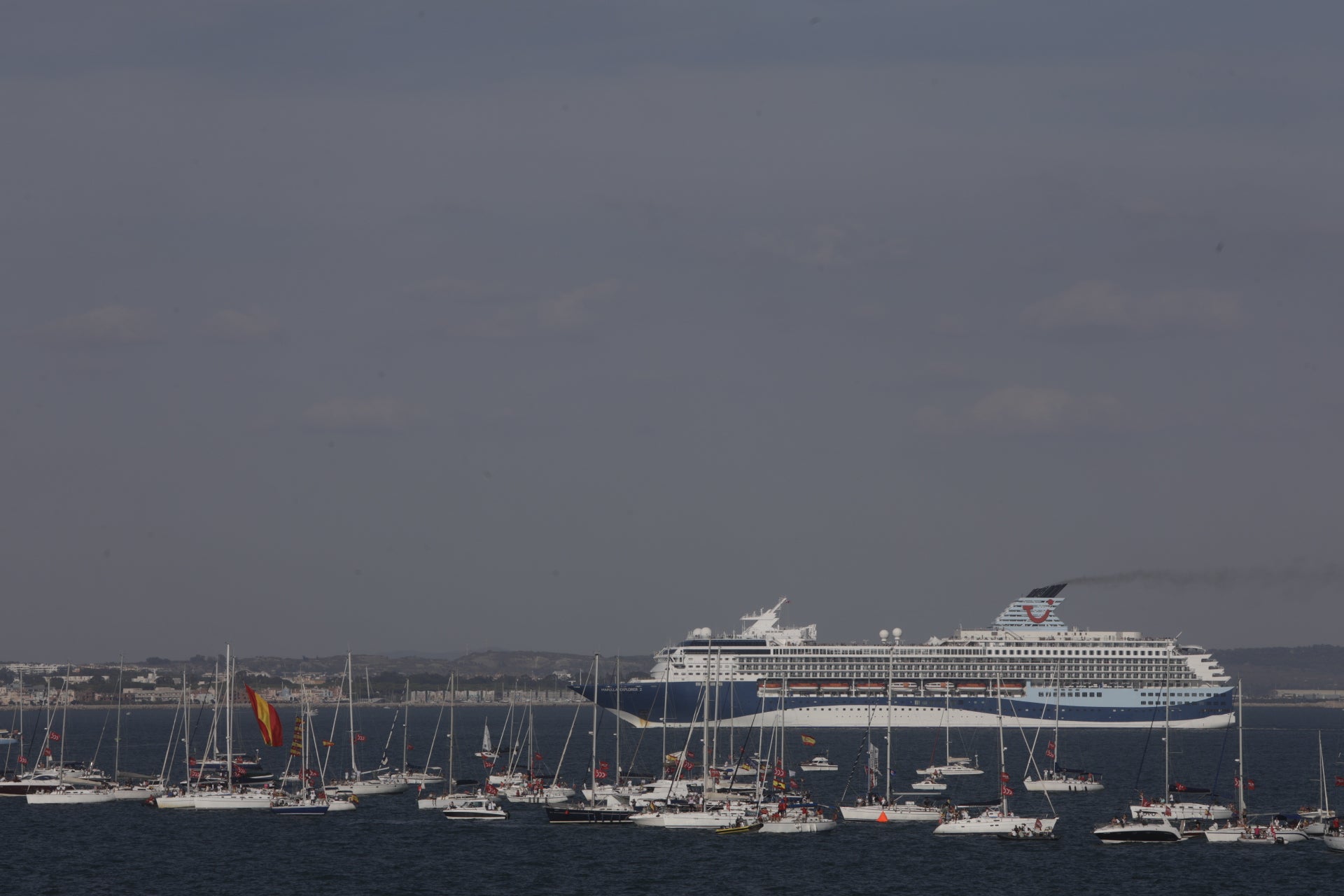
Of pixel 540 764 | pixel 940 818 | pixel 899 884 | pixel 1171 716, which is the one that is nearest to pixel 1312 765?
pixel 1171 716

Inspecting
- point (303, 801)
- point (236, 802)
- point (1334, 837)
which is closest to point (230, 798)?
point (236, 802)

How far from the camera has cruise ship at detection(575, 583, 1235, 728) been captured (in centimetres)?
14300

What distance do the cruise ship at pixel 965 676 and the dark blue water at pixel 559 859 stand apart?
194 feet

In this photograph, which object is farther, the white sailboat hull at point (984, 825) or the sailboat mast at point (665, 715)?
the sailboat mast at point (665, 715)

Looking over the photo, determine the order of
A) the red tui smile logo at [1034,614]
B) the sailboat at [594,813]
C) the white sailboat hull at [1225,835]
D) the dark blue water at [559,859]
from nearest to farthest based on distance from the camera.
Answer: the dark blue water at [559,859] → the white sailboat hull at [1225,835] → the sailboat at [594,813] → the red tui smile logo at [1034,614]

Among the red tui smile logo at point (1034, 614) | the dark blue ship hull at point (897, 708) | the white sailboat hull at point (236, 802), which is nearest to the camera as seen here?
the white sailboat hull at point (236, 802)

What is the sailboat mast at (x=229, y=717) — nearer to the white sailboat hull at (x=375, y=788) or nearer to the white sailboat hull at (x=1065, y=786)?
the white sailboat hull at (x=375, y=788)

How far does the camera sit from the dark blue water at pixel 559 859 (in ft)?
182

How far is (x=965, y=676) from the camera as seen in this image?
148125 mm

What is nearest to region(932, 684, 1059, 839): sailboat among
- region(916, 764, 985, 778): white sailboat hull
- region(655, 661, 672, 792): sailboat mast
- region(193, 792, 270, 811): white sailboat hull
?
region(655, 661, 672, 792): sailboat mast

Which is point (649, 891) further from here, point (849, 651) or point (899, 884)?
point (849, 651)

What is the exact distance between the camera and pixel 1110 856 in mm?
62844

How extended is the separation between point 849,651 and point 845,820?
7525 centimetres

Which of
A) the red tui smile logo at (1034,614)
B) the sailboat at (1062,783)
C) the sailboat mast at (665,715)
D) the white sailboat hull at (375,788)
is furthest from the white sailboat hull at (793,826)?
the red tui smile logo at (1034,614)
